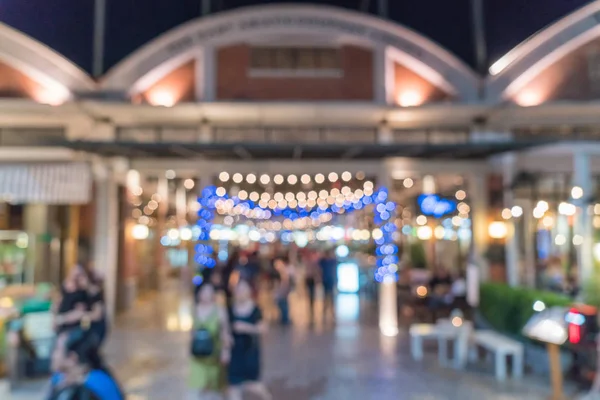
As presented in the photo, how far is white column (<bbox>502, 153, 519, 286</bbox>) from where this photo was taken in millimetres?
11492


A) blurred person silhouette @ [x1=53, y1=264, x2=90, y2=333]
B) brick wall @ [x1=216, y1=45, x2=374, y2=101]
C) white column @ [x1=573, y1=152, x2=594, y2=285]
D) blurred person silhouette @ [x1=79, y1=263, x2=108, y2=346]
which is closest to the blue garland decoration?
brick wall @ [x1=216, y1=45, x2=374, y2=101]

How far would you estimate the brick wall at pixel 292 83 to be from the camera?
11.9m

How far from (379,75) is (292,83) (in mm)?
1970

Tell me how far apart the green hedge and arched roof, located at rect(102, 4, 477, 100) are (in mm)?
4366

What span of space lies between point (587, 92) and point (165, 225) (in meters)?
14.8

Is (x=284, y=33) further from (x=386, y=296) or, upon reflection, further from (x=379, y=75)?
(x=386, y=296)

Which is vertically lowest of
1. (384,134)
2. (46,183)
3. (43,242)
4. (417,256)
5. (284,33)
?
(417,256)

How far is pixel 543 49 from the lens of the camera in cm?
1134

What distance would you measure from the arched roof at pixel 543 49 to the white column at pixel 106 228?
28.4 feet

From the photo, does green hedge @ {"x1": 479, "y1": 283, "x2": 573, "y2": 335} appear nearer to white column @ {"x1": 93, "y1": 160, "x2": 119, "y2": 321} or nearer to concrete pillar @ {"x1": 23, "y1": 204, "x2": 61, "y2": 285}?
white column @ {"x1": 93, "y1": 160, "x2": 119, "y2": 321}

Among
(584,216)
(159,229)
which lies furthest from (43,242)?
(584,216)

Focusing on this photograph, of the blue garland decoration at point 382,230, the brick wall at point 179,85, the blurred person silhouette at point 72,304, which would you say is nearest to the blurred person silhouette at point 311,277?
the blue garland decoration at point 382,230

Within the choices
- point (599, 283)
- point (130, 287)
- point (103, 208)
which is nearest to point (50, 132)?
Result: point (103, 208)

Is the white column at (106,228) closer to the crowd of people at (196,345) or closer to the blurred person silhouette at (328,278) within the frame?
the crowd of people at (196,345)
